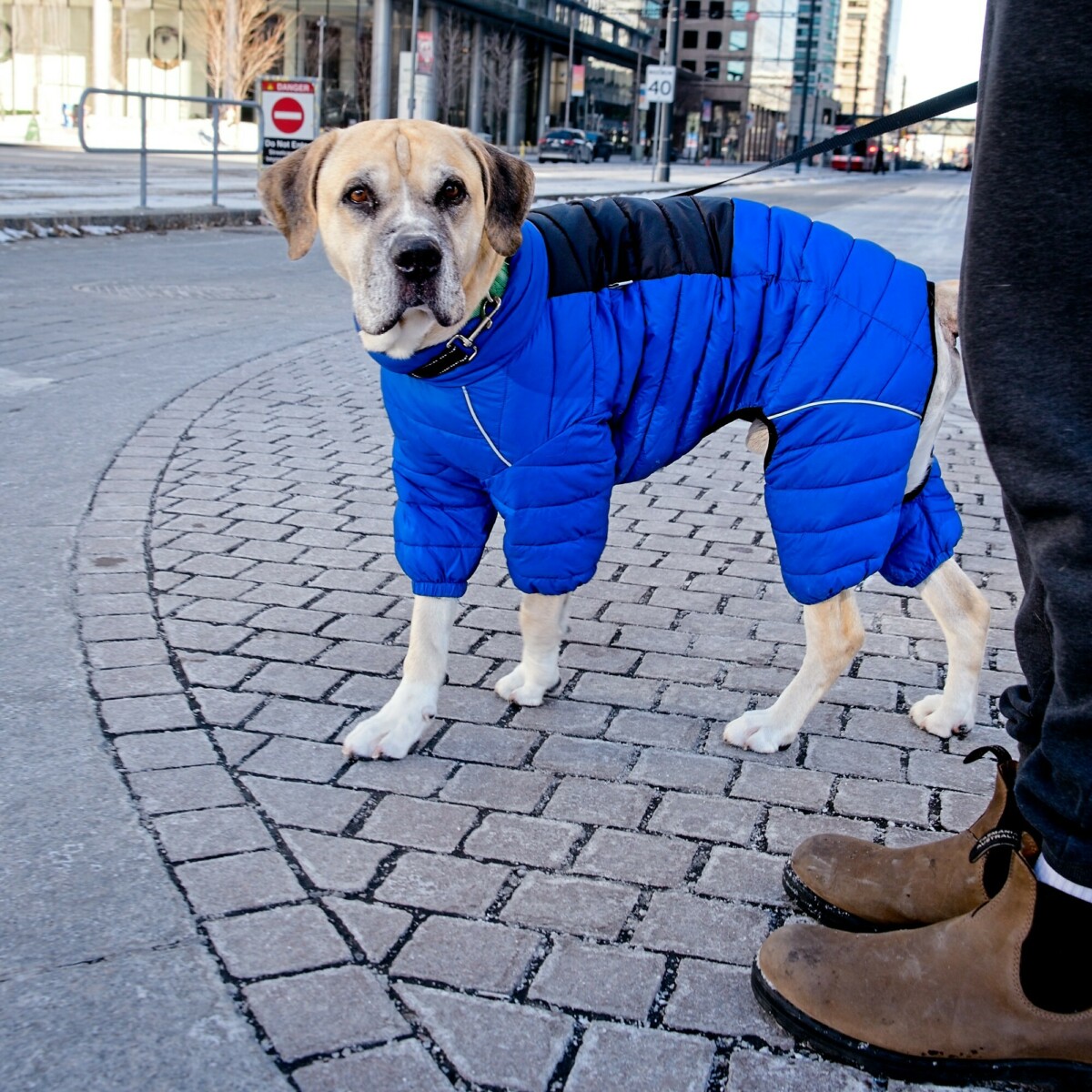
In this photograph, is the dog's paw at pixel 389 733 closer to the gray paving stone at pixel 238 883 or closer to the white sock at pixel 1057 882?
the gray paving stone at pixel 238 883

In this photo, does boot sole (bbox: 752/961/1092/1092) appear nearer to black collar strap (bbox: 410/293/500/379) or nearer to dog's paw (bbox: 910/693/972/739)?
dog's paw (bbox: 910/693/972/739)

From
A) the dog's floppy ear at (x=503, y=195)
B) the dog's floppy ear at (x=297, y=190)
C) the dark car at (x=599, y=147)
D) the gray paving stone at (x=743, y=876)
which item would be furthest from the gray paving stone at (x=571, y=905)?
the dark car at (x=599, y=147)

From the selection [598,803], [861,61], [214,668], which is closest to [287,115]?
[214,668]

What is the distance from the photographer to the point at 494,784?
2996 mm

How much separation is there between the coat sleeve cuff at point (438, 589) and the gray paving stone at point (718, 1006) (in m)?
1.20

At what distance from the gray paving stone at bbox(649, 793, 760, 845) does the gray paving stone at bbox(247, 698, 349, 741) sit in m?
0.88

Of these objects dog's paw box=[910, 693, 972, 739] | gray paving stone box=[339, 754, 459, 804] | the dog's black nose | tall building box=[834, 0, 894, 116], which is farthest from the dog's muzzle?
tall building box=[834, 0, 894, 116]

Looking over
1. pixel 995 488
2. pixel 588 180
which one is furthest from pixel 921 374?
pixel 588 180

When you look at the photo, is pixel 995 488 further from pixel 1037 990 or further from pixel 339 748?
pixel 1037 990

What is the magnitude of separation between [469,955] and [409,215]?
1733 mm

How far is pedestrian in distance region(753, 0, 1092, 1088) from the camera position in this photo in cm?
180

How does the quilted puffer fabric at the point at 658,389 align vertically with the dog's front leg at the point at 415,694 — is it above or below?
above

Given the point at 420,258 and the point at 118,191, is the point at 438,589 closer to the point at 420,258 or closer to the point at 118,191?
the point at 420,258

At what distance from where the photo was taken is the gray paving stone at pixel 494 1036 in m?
1.99
